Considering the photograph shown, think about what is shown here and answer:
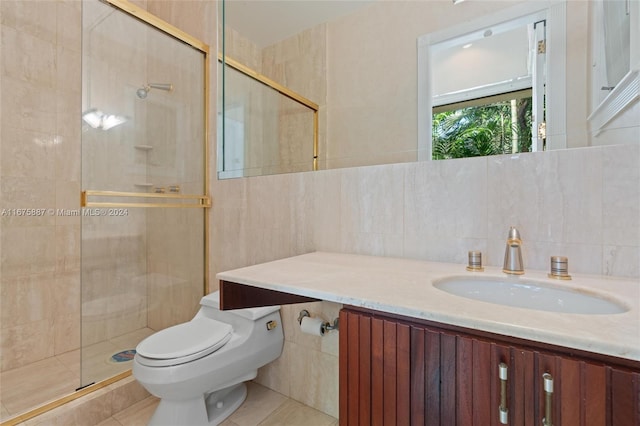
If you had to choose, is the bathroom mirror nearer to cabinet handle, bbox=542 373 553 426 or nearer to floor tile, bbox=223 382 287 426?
cabinet handle, bbox=542 373 553 426

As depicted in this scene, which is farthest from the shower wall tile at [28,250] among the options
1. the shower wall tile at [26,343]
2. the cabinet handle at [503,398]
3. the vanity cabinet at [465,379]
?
the cabinet handle at [503,398]

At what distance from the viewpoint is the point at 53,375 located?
1.59 metres

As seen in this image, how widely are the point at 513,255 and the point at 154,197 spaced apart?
182 centimetres

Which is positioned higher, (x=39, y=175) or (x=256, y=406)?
(x=39, y=175)

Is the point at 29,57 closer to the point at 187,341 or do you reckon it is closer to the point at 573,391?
the point at 187,341

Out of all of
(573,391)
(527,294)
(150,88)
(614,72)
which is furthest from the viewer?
(150,88)

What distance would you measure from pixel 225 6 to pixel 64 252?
1878mm

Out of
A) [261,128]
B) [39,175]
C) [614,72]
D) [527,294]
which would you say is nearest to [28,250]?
[39,175]

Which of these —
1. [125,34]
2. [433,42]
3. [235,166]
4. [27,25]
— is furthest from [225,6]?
[433,42]

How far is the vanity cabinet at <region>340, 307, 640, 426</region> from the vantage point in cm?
47

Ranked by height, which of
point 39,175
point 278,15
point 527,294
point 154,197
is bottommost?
point 527,294

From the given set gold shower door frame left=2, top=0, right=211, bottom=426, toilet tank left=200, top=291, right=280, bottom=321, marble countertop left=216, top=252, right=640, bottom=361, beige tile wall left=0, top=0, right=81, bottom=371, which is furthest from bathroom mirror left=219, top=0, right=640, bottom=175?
beige tile wall left=0, top=0, right=81, bottom=371

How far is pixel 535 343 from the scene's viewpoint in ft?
1.70

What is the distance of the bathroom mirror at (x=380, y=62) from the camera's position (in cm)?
99
